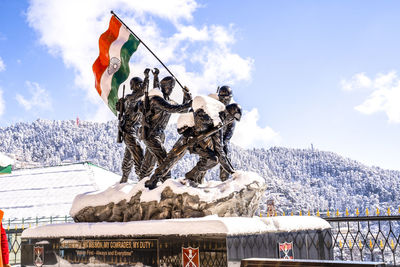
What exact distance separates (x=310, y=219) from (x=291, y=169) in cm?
3153

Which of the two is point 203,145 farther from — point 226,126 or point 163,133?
point 163,133

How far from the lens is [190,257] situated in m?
4.98

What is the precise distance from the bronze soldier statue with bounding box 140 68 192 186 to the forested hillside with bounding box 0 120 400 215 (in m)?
13.3

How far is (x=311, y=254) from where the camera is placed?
628 centimetres

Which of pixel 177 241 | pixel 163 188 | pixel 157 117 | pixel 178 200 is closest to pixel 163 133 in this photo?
pixel 157 117

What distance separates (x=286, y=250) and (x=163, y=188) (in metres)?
2.03

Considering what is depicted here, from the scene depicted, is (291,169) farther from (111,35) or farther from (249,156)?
A: (111,35)

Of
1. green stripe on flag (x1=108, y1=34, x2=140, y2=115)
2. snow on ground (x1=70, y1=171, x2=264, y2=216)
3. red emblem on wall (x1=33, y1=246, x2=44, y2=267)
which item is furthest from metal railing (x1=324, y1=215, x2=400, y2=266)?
red emblem on wall (x1=33, y1=246, x2=44, y2=267)

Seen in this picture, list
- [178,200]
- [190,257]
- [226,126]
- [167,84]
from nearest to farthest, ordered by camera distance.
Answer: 1. [190,257]
2. [178,200]
3. [226,126]
4. [167,84]

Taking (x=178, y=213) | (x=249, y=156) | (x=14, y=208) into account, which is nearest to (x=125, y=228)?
(x=178, y=213)

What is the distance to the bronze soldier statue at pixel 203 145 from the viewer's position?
6172 millimetres

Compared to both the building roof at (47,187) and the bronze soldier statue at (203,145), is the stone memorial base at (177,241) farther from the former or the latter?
the building roof at (47,187)

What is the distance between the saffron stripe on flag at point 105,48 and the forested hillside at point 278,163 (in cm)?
1308

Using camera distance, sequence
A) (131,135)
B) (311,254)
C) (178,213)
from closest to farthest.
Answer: (178,213), (311,254), (131,135)
